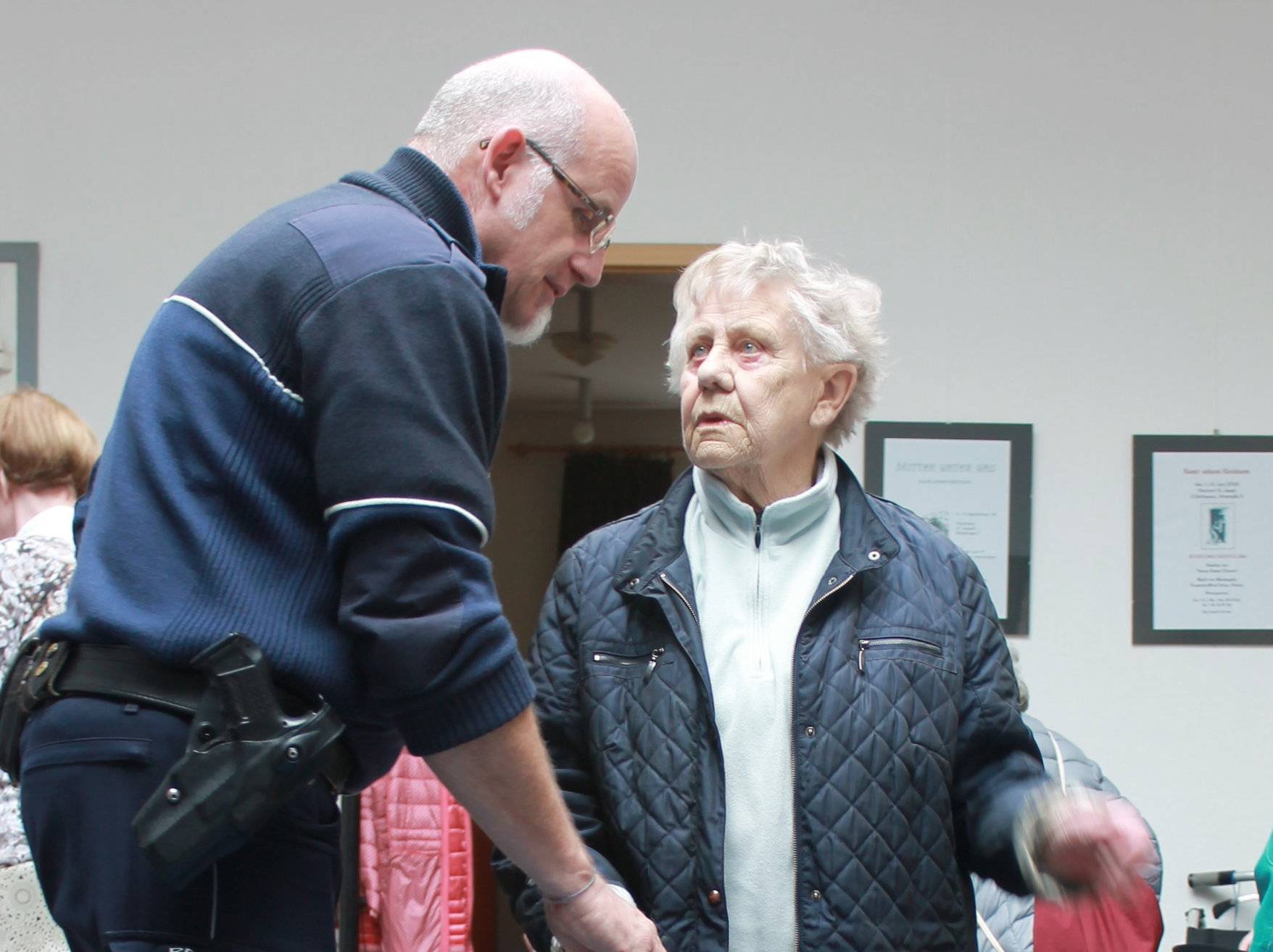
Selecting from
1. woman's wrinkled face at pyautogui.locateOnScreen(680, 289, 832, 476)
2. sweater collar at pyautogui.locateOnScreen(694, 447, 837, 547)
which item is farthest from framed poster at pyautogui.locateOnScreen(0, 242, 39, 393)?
sweater collar at pyautogui.locateOnScreen(694, 447, 837, 547)

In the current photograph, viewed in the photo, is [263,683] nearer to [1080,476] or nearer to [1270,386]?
[1080,476]

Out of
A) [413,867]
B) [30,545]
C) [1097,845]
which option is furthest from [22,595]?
[1097,845]

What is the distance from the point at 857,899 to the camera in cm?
161

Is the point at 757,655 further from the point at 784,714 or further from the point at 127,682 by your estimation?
the point at 127,682

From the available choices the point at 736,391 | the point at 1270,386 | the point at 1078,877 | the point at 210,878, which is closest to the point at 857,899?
the point at 1078,877

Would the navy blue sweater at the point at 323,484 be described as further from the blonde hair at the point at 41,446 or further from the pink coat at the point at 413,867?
the pink coat at the point at 413,867

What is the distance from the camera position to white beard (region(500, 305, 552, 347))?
146 centimetres

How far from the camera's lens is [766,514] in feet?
5.96

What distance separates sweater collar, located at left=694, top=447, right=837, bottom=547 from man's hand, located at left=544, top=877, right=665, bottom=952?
2.04ft

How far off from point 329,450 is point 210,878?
1.22ft

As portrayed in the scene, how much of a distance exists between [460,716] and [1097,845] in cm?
80

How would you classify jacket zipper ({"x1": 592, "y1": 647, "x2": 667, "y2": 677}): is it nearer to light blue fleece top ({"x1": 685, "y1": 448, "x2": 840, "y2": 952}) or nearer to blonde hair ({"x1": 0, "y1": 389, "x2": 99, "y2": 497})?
light blue fleece top ({"x1": 685, "y1": 448, "x2": 840, "y2": 952})

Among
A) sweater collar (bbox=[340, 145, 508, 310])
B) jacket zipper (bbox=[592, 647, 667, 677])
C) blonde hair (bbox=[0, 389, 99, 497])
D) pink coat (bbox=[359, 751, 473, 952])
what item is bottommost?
pink coat (bbox=[359, 751, 473, 952])

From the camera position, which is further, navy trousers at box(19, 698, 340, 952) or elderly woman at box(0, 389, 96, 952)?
elderly woman at box(0, 389, 96, 952)
